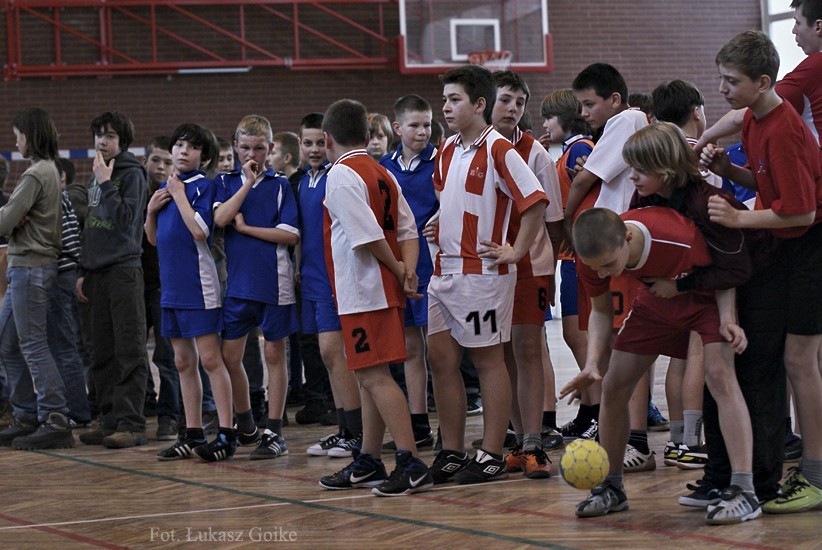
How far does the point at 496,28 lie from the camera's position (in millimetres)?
13312

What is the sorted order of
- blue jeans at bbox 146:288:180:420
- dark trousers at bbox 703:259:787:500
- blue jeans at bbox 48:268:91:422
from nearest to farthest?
1. dark trousers at bbox 703:259:787:500
2. blue jeans at bbox 146:288:180:420
3. blue jeans at bbox 48:268:91:422

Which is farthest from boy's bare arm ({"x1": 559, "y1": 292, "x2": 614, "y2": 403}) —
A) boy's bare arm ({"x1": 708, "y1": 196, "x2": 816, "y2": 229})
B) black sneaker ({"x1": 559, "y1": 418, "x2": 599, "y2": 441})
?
black sneaker ({"x1": 559, "y1": 418, "x2": 599, "y2": 441})

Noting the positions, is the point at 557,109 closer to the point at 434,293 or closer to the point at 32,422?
the point at 434,293

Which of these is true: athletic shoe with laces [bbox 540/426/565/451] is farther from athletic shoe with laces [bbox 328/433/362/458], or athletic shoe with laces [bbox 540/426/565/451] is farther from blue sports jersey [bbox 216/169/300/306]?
blue sports jersey [bbox 216/169/300/306]

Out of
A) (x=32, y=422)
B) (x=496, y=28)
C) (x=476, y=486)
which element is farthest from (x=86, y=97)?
(x=476, y=486)

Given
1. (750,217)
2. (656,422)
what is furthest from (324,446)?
(750,217)

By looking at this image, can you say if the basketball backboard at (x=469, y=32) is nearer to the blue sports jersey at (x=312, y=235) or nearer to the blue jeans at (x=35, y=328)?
the blue sports jersey at (x=312, y=235)

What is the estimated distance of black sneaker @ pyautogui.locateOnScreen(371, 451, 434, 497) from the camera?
3912 mm

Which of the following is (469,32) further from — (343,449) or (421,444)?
(343,449)

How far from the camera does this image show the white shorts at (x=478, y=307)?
4.02 metres

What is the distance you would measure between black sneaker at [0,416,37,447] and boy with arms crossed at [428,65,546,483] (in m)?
2.72

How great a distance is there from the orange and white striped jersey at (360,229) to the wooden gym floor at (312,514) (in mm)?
782

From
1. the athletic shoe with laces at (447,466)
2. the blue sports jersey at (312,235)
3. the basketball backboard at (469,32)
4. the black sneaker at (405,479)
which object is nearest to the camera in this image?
the black sneaker at (405,479)

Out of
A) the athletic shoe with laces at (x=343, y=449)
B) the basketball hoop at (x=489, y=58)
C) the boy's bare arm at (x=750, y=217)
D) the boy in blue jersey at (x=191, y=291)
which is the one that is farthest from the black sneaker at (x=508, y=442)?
the basketball hoop at (x=489, y=58)
